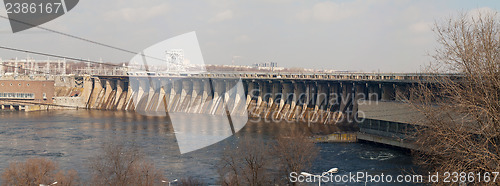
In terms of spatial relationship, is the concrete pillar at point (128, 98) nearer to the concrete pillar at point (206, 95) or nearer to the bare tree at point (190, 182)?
the concrete pillar at point (206, 95)

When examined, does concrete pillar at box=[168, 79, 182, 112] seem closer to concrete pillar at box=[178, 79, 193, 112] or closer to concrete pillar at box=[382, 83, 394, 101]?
concrete pillar at box=[178, 79, 193, 112]

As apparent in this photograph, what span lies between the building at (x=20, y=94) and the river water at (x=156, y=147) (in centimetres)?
1306

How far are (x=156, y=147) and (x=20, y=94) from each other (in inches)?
1326

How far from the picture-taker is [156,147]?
2700 cm

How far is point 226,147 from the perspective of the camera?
2672 centimetres

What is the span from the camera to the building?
5337cm

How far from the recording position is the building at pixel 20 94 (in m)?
53.4

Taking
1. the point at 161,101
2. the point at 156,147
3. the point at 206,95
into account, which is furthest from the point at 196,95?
the point at 156,147

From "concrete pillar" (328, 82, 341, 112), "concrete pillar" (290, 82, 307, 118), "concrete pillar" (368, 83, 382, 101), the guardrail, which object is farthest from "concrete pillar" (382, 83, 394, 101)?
"concrete pillar" (290, 82, 307, 118)

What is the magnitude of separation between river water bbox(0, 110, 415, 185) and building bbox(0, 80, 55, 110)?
1306 cm

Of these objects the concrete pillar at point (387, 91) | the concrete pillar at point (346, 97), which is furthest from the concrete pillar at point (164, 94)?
the concrete pillar at point (387, 91)

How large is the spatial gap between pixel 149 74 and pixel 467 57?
55.7m

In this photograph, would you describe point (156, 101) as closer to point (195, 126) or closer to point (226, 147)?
point (195, 126)

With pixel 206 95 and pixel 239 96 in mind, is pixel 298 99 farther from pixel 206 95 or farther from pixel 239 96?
pixel 206 95
